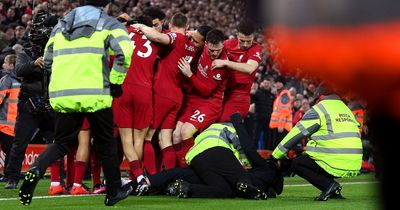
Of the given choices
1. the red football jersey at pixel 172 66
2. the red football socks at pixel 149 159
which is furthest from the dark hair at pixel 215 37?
the red football socks at pixel 149 159

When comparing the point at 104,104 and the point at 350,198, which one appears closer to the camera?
the point at 104,104

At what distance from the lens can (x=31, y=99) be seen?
31.2ft

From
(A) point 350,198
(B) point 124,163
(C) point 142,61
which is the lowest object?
(B) point 124,163

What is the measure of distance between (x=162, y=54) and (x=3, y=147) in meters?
3.49

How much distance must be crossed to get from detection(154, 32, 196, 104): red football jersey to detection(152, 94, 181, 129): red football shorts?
0.06m

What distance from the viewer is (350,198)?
334 inches

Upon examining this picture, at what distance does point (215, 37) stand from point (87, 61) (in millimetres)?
2638

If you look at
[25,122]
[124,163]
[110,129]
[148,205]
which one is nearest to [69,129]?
[110,129]

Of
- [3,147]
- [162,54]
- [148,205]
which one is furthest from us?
[3,147]

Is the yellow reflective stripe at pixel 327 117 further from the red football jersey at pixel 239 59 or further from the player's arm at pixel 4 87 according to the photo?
the player's arm at pixel 4 87

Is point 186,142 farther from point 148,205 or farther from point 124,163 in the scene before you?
point 124,163

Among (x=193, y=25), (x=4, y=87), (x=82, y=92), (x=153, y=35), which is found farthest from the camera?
(x=193, y=25)

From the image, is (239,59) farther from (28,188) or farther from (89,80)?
(28,188)

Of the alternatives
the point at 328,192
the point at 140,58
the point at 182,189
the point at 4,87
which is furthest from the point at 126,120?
the point at 4,87
